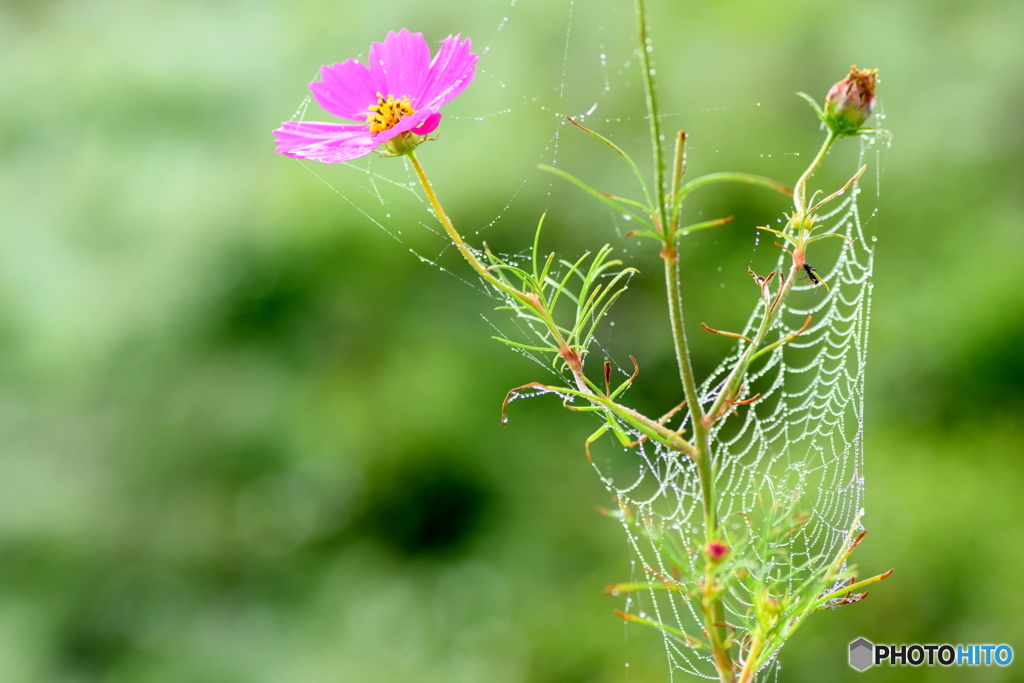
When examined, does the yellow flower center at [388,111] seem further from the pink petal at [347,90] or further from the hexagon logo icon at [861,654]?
the hexagon logo icon at [861,654]

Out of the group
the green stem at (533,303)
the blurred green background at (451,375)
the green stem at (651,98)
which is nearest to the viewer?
the green stem at (651,98)

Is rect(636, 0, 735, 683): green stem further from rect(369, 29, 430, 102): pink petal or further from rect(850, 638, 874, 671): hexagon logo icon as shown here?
rect(850, 638, 874, 671): hexagon logo icon

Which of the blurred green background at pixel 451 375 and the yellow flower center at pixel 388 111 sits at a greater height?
the blurred green background at pixel 451 375

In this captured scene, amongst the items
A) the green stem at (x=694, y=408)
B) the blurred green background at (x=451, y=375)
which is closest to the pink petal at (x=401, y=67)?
the green stem at (x=694, y=408)

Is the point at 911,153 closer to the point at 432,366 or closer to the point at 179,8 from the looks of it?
the point at 432,366

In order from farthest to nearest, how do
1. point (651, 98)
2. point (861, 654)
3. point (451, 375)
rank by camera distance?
point (451, 375)
point (861, 654)
point (651, 98)

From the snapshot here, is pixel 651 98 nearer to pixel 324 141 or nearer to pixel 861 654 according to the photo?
pixel 324 141

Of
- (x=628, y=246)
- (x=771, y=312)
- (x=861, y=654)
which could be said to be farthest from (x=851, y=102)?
(x=628, y=246)
